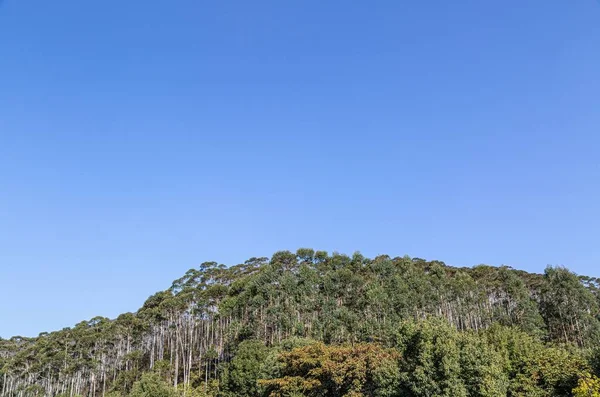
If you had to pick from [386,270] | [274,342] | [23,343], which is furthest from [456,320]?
[23,343]

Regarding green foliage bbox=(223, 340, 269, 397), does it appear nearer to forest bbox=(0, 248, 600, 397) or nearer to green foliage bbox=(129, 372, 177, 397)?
forest bbox=(0, 248, 600, 397)

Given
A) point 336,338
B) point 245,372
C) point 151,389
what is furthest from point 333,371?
point 336,338

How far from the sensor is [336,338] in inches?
2261

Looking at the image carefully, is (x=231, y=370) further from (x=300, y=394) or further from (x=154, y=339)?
(x=154, y=339)

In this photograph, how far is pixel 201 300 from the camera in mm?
78500

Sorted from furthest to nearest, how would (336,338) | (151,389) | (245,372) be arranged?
(336,338)
(245,372)
(151,389)

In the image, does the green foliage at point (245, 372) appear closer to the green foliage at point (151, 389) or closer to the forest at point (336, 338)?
the forest at point (336, 338)

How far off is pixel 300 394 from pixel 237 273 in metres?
56.7

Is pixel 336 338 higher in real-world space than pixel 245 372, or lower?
higher

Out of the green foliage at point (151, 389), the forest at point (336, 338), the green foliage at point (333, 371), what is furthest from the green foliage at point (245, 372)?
the green foliage at point (333, 371)

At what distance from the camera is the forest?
102 ft

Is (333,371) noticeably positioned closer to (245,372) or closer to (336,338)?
(245,372)

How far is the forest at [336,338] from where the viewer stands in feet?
102

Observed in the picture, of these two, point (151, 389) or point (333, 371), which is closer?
point (333, 371)
